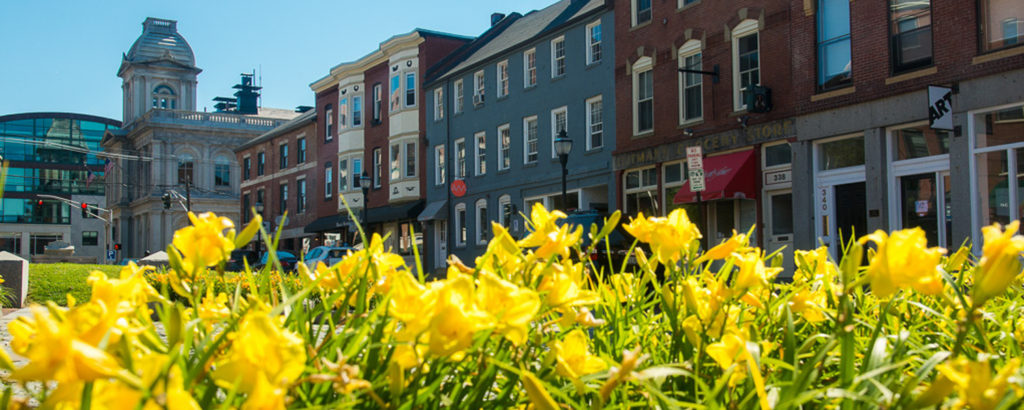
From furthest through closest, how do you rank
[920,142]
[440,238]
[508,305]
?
[440,238] < [920,142] < [508,305]

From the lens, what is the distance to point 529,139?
31.9m

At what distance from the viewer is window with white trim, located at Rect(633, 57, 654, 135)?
2562cm

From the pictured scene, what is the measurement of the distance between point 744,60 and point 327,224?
2920 cm

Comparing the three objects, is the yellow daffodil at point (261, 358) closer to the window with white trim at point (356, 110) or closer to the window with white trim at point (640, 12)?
the window with white trim at point (640, 12)

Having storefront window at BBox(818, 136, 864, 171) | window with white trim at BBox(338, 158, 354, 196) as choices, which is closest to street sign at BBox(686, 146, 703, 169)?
storefront window at BBox(818, 136, 864, 171)

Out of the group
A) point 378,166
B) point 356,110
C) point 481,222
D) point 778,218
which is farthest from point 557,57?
point 356,110

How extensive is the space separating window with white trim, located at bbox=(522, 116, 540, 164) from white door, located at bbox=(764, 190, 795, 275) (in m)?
11.5

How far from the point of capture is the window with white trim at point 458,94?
36.6 m

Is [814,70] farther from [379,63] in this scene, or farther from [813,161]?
[379,63]

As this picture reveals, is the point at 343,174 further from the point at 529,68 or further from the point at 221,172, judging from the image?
the point at 221,172

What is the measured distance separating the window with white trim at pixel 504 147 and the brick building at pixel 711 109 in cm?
711

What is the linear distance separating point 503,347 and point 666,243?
1.67ft

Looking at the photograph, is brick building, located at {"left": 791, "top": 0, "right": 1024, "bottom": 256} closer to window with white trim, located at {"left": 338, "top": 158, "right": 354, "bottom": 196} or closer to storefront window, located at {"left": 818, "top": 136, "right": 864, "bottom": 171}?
storefront window, located at {"left": 818, "top": 136, "right": 864, "bottom": 171}

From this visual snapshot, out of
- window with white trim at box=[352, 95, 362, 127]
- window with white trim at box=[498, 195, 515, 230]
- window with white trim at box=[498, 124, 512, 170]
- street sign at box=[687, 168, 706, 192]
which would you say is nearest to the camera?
street sign at box=[687, 168, 706, 192]
